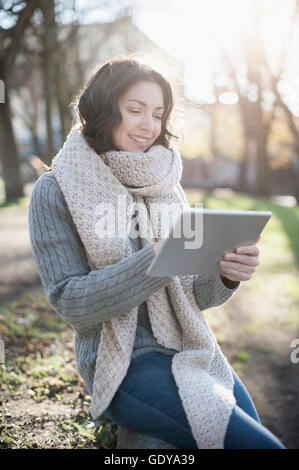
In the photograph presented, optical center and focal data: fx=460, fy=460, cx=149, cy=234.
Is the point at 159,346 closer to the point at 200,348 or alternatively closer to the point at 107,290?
the point at 200,348

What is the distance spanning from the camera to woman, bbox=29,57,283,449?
172 centimetres

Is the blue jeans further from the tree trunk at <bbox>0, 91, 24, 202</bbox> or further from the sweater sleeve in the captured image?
the tree trunk at <bbox>0, 91, 24, 202</bbox>

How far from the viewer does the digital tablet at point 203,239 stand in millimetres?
1511

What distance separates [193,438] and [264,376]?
205 cm

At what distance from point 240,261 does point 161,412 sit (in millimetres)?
646

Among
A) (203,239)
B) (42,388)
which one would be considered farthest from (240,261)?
(42,388)

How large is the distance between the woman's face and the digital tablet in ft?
2.56

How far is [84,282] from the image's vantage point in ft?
5.81

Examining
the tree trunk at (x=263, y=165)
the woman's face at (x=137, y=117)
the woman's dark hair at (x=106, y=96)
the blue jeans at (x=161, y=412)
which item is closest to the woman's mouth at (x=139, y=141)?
the woman's face at (x=137, y=117)

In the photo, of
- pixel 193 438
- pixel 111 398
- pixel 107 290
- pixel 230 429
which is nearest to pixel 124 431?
pixel 111 398

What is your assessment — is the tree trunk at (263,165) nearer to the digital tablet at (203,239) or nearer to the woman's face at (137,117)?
the woman's face at (137,117)

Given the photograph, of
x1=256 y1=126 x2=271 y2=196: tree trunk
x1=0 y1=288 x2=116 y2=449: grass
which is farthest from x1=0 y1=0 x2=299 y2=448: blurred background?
x1=256 y1=126 x2=271 y2=196: tree trunk

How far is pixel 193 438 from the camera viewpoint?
1686mm

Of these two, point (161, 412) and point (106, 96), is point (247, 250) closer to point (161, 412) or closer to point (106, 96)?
point (161, 412)
